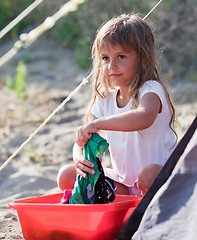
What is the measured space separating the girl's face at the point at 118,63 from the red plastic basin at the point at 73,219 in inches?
19.0

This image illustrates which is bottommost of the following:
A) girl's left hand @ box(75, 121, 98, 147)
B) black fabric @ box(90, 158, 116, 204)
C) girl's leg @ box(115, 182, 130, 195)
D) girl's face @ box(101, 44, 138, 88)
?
girl's leg @ box(115, 182, 130, 195)

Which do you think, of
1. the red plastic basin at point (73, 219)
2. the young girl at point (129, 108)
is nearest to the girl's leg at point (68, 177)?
the young girl at point (129, 108)

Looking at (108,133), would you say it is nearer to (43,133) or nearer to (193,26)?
(43,133)

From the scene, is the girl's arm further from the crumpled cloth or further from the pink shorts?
the pink shorts

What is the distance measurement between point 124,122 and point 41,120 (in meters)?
2.41

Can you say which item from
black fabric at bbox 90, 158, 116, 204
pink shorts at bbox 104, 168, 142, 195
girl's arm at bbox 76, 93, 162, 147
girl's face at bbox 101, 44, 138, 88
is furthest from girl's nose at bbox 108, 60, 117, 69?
pink shorts at bbox 104, 168, 142, 195

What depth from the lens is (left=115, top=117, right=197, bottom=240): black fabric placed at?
1.61m

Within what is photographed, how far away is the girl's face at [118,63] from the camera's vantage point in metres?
1.85

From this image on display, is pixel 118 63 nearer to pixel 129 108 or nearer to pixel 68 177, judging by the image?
pixel 129 108

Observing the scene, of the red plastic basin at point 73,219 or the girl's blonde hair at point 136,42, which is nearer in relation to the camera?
the red plastic basin at point 73,219

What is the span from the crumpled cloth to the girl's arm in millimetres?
32

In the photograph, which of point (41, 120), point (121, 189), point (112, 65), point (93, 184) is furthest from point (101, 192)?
point (41, 120)

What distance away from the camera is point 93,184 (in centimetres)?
174

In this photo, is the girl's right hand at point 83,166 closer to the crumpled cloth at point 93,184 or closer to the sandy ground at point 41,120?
the crumpled cloth at point 93,184
